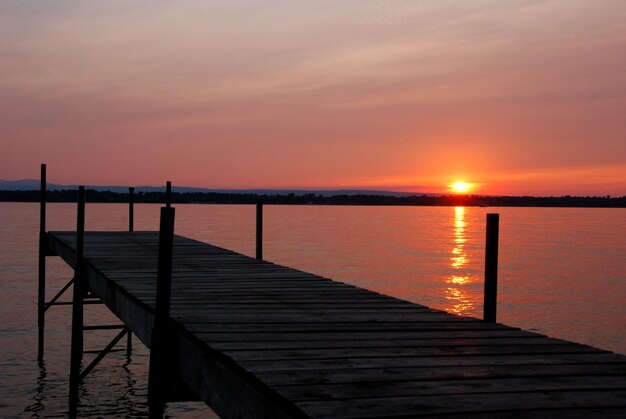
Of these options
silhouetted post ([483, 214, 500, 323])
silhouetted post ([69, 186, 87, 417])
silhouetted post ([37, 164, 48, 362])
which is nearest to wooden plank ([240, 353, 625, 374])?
silhouetted post ([483, 214, 500, 323])

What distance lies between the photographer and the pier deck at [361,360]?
4.29m

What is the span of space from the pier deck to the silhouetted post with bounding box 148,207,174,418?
0.12 meters

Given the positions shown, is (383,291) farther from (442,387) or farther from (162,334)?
(442,387)

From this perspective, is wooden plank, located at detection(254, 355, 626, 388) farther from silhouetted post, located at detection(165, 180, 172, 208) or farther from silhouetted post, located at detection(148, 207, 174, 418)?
silhouetted post, located at detection(165, 180, 172, 208)

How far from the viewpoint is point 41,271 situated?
2066cm

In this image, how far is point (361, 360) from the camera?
17.5ft

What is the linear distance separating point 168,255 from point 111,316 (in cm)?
1940

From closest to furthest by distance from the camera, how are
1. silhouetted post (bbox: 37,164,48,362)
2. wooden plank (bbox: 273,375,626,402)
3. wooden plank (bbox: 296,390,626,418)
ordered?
wooden plank (bbox: 296,390,626,418), wooden plank (bbox: 273,375,626,402), silhouetted post (bbox: 37,164,48,362)

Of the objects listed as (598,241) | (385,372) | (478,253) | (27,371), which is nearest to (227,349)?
(385,372)

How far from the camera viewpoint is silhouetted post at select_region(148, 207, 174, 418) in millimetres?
6598

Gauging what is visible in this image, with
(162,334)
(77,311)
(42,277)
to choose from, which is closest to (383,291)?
(42,277)

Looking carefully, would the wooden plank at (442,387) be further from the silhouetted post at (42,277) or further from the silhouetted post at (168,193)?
the silhouetted post at (42,277)

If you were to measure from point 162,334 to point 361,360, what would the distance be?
7.19ft

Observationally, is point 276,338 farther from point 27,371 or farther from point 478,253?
point 478,253
